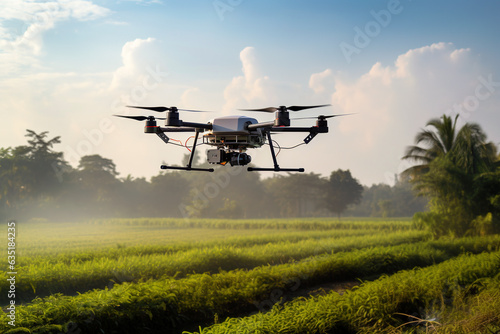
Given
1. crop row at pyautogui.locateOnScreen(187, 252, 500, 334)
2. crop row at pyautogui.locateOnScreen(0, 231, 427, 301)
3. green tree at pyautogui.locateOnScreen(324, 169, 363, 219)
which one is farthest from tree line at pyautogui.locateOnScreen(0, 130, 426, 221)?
crop row at pyautogui.locateOnScreen(187, 252, 500, 334)

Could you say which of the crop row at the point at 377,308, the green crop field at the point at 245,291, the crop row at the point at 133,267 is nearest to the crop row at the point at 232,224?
the green crop field at the point at 245,291

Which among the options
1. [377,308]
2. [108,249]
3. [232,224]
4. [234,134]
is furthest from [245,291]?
[232,224]

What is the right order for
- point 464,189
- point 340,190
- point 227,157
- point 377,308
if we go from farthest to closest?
point 340,190, point 464,189, point 377,308, point 227,157

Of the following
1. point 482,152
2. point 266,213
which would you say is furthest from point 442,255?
point 266,213

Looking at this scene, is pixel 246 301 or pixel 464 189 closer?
pixel 246 301

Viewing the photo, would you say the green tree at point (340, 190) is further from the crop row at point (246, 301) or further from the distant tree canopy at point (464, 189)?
the crop row at point (246, 301)

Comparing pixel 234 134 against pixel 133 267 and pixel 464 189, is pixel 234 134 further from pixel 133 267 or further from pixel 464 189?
pixel 464 189

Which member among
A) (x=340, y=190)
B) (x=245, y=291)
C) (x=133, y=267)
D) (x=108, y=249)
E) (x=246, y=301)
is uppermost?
(x=340, y=190)

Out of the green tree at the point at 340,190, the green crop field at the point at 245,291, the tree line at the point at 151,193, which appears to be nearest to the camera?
the green crop field at the point at 245,291
